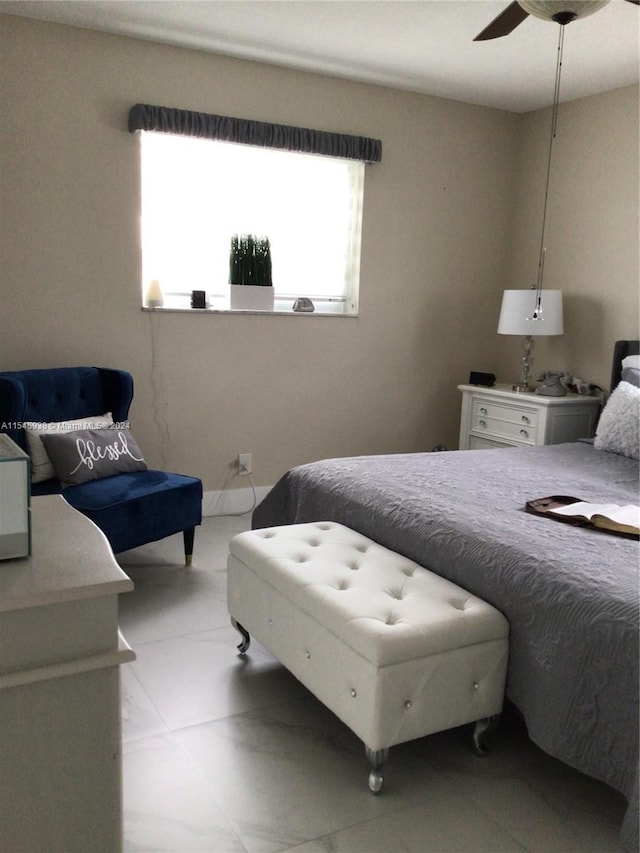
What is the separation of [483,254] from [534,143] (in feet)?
2.41

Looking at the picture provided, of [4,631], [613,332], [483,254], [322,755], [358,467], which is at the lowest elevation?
[322,755]

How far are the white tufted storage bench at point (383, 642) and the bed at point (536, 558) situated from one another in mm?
88

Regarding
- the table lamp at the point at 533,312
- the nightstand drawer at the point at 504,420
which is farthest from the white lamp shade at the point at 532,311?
the nightstand drawer at the point at 504,420

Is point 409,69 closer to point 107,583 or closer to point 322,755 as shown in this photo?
point 322,755

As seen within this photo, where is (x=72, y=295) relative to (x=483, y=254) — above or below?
below

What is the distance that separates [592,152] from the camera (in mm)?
4145

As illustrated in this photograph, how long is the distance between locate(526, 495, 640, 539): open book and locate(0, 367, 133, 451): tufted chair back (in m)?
1.97

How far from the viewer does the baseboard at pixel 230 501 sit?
13.2 ft

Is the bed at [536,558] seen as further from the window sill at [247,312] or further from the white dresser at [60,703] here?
the window sill at [247,312]

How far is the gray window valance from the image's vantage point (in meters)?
3.51

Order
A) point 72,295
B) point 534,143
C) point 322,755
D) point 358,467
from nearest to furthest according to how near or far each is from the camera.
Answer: point 322,755 < point 358,467 < point 72,295 < point 534,143

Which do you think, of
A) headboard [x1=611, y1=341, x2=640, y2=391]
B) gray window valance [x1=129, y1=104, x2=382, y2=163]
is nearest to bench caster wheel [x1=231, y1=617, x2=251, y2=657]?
gray window valance [x1=129, y1=104, x2=382, y2=163]

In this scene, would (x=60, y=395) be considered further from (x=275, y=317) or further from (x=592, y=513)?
(x=592, y=513)

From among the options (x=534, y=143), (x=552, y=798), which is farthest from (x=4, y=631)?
(x=534, y=143)
